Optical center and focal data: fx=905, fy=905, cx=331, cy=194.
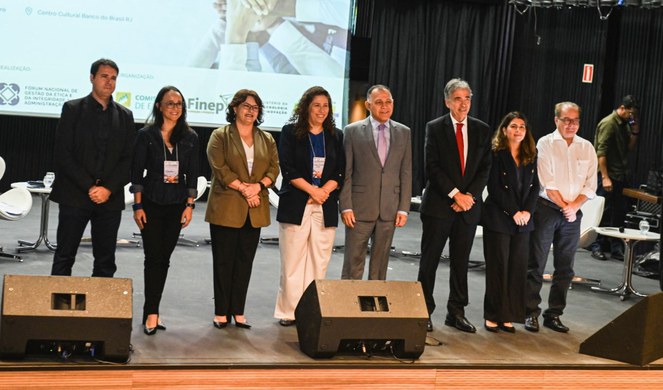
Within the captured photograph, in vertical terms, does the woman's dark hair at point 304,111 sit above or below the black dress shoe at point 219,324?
above

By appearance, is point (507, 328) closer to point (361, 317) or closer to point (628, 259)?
point (361, 317)

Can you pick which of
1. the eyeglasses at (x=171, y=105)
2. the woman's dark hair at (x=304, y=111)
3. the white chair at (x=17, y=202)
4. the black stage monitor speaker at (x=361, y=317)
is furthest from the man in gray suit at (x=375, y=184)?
the white chair at (x=17, y=202)

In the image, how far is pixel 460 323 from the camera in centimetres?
526

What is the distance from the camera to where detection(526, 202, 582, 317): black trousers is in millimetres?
5492

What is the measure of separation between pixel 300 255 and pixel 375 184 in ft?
1.91

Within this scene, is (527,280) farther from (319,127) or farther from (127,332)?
(127,332)

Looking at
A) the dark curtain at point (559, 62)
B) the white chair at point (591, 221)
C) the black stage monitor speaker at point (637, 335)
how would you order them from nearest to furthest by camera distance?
the black stage monitor speaker at point (637, 335) < the white chair at point (591, 221) < the dark curtain at point (559, 62)

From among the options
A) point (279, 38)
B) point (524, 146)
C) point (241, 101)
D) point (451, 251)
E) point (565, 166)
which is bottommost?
point (451, 251)

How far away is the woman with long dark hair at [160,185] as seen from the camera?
4645 millimetres

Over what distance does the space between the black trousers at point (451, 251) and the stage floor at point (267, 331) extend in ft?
0.64

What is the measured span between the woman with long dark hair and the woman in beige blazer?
175 millimetres

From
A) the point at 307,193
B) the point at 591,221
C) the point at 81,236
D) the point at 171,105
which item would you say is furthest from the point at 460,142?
the point at 591,221

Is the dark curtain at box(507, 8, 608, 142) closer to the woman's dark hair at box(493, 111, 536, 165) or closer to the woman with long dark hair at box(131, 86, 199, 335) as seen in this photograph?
the woman's dark hair at box(493, 111, 536, 165)

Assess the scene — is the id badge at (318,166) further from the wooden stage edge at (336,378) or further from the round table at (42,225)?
the round table at (42,225)
